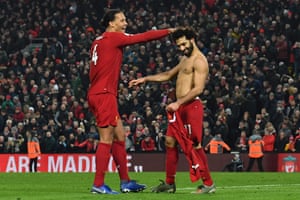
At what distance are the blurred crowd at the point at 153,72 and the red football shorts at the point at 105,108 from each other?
55.4ft

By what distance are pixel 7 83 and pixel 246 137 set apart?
428 inches

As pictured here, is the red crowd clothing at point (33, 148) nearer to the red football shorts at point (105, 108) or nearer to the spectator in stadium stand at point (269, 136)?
the spectator in stadium stand at point (269, 136)

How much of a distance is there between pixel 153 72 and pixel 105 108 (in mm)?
22080

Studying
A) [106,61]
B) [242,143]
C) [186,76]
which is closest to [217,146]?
[242,143]

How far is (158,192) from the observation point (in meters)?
14.9

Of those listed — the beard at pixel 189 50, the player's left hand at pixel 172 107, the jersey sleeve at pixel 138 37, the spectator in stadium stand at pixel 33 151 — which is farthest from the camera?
the spectator in stadium stand at pixel 33 151

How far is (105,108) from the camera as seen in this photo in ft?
49.1

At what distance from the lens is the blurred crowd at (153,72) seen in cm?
3319

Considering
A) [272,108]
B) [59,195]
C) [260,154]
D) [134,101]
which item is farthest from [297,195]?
[134,101]

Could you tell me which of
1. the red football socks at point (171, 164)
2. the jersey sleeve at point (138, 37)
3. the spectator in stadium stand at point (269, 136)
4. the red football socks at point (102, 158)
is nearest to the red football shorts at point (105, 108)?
the red football socks at point (102, 158)

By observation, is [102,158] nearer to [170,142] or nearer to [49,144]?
[170,142]

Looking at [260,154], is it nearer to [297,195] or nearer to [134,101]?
[134,101]

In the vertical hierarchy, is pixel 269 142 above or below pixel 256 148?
above

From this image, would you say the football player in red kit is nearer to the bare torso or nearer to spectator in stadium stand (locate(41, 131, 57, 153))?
the bare torso
